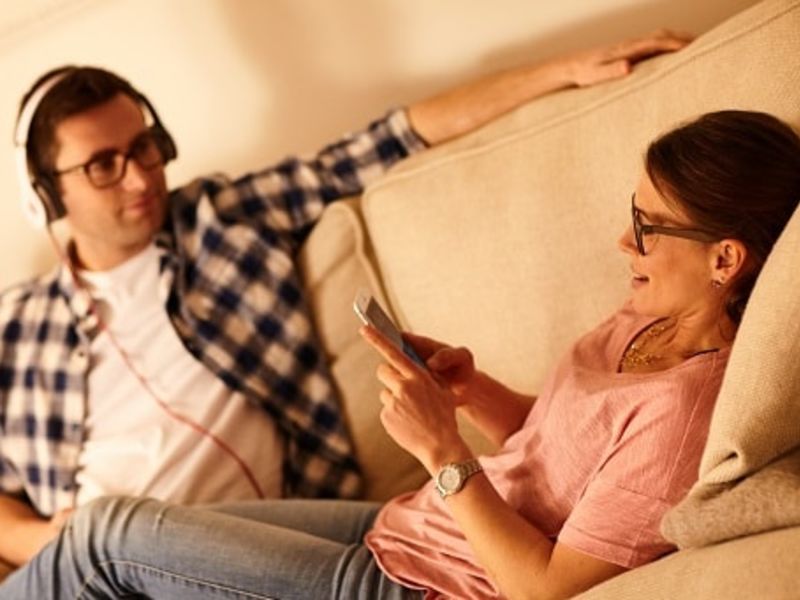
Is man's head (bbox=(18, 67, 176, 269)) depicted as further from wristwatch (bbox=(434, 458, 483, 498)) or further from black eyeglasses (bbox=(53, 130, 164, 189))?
wristwatch (bbox=(434, 458, 483, 498))

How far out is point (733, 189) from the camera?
95 centimetres

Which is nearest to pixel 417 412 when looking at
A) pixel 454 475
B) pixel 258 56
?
pixel 454 475

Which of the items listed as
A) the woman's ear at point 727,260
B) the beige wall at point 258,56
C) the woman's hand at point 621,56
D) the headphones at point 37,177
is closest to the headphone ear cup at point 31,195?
the headphones at point 37,177

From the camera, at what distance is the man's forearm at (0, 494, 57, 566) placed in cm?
164

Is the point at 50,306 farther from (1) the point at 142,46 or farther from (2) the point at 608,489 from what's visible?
(2) the point at 608,489

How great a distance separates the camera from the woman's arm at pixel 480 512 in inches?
37.9

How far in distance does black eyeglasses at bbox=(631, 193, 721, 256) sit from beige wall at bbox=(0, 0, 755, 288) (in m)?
0.72

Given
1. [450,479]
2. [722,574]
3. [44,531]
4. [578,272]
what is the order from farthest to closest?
[44,531] → [578,272] → [450,479] → [722,574]

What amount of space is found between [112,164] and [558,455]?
0.99 m

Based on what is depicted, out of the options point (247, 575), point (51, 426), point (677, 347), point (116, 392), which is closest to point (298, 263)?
point (116, 392)

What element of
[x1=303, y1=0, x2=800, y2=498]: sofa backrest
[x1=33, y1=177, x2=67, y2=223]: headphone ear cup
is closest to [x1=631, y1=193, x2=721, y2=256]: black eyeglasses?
[x1=303, y1=0, x2=800, y2=498]: sofa backrest

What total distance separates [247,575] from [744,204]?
745 millimetres

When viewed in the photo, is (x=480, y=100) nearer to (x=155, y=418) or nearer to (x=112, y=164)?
(x=112, y=164)

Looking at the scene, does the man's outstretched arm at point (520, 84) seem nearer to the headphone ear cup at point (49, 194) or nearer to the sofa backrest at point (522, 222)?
the sofa backrest at point (522, 222)
